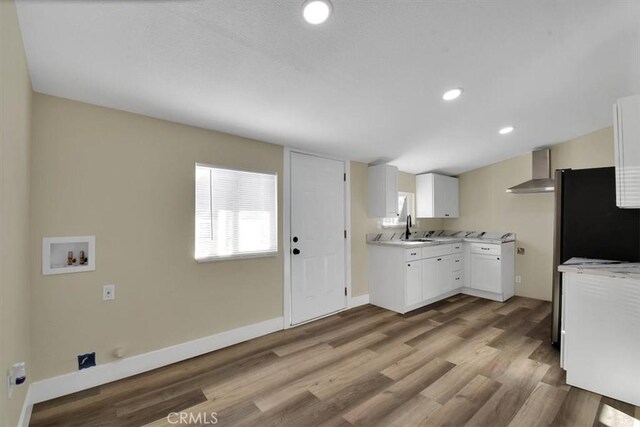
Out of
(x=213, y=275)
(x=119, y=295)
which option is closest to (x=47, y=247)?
(x=119, y=295)

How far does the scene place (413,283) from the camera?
3.64 metres

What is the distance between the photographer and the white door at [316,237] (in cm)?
323

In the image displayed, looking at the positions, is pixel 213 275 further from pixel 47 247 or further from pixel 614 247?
pixel 614 247

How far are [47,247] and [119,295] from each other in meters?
0.58

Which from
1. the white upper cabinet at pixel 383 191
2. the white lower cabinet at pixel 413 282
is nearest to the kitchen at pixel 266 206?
the white lower cabinet at pixel 413 282

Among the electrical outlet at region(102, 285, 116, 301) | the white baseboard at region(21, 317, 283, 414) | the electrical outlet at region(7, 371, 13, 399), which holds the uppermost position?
the electrical outlet at region(102, 285, 116, 301)

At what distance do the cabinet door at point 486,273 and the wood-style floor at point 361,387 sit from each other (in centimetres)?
116

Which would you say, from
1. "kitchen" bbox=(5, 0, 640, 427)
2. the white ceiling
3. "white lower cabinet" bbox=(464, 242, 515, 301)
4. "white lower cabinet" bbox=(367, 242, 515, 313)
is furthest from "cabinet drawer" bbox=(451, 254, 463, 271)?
the white ceiling

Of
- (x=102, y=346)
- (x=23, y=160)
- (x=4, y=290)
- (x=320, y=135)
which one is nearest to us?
(x=4, y=290)

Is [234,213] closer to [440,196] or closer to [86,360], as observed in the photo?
[86,360]

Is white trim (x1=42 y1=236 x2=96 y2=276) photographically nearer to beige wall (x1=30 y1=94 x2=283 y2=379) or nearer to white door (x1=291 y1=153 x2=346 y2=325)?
beige wall (x1=30 y1=94 x2=283 y2=379)

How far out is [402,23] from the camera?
1.56 m

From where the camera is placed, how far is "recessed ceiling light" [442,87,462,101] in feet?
7.64

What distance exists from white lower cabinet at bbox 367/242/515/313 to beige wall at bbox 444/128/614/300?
277 mm
